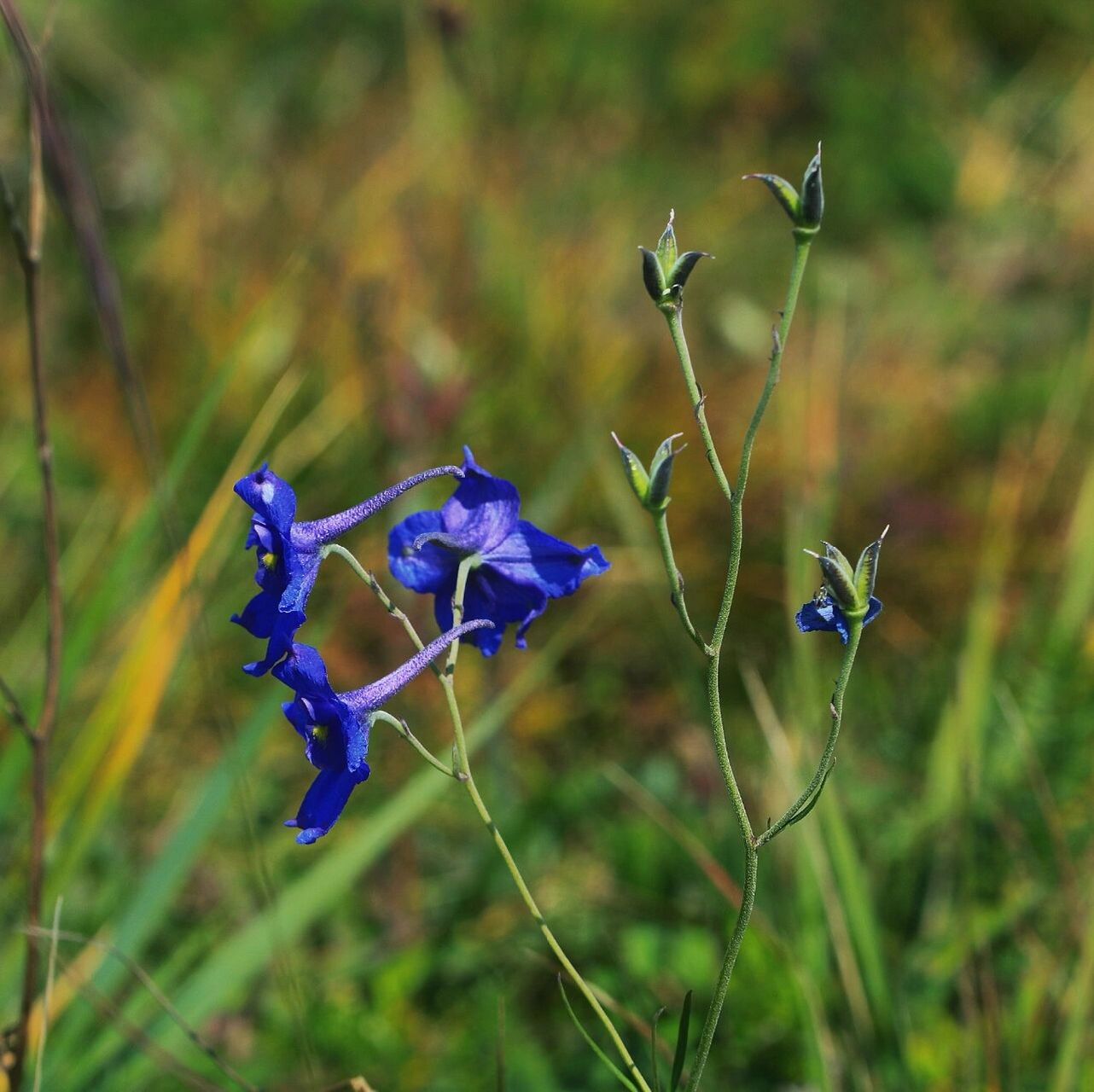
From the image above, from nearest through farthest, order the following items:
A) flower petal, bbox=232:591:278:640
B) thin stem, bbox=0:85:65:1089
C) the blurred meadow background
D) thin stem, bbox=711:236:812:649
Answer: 1. thin stem, bbox=711:236:812:649
2. flower petal, bbox=232:591:278:640
3. thin stem, bbox=0:85:65:1089
4. the blurred meadow background

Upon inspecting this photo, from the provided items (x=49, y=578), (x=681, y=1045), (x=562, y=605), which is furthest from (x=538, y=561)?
(x=562, y=605)

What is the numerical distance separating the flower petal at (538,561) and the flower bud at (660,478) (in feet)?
0.45

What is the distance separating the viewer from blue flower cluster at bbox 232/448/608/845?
859mm

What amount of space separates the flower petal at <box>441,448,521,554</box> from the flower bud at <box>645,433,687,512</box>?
0.51 feet

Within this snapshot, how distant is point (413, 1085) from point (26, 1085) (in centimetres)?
51

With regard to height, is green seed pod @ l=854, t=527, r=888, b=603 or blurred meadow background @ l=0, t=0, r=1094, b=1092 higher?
blurred meadow background @ l=0, t=0, r=1094, b=1092

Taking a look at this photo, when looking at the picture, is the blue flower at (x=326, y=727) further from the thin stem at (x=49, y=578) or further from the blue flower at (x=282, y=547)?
the thin stem at (x=49, y=578)

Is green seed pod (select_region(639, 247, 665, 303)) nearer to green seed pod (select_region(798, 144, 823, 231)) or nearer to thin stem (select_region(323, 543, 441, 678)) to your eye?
green seed pod (select_region(798, 144, 823, 231))

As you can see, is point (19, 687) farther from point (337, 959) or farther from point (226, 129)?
point (226, 129)

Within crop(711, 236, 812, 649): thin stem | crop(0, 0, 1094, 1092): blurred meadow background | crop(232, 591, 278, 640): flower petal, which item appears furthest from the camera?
crop(0, 0, 1094, 1092): blurred meadow background

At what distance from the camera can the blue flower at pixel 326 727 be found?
0.84 meters

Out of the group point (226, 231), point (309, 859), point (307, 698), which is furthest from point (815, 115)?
point (307, 698)

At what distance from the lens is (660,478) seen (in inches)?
32.1

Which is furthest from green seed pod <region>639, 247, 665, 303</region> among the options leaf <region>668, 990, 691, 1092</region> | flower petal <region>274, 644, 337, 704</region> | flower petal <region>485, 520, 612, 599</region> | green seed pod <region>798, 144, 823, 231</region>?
leaf <region>668, 990, 691, 1092</region>
